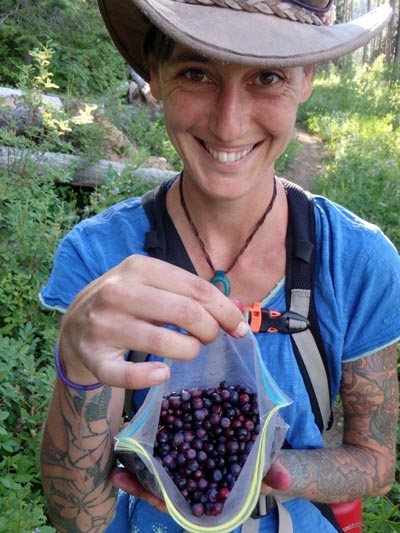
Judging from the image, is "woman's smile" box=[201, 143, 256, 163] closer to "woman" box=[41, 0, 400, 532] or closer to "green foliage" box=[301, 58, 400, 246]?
"woman" box=[41, 0, 400, 532]

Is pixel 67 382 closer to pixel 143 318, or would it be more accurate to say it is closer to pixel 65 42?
pixel 143 318

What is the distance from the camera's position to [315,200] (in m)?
1.74

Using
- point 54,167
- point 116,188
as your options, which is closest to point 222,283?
point 116,188

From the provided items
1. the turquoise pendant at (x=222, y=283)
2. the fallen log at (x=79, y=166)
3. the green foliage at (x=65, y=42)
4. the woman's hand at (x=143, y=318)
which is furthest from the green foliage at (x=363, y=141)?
the woman's hand at (x=143, y=318)

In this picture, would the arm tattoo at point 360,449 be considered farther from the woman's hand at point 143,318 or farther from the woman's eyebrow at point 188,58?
the woman's eyebrow at point 188,58

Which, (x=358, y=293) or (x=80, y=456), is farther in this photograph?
(x=358, y=293)

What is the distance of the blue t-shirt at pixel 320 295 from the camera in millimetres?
1542

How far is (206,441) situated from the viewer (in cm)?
136

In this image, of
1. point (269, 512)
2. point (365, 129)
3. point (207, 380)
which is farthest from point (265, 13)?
point (365, 129)

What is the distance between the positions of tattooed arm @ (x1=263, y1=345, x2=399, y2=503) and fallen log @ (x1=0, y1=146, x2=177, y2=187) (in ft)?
10.9

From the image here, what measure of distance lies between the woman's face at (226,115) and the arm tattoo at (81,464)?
2.19 ft

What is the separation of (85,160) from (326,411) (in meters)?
4.05

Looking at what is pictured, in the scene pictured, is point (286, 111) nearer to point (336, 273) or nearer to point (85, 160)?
point (336, 273)

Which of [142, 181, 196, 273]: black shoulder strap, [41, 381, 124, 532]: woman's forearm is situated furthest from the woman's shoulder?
[41, 381, 124, 532]: woman's forearm
